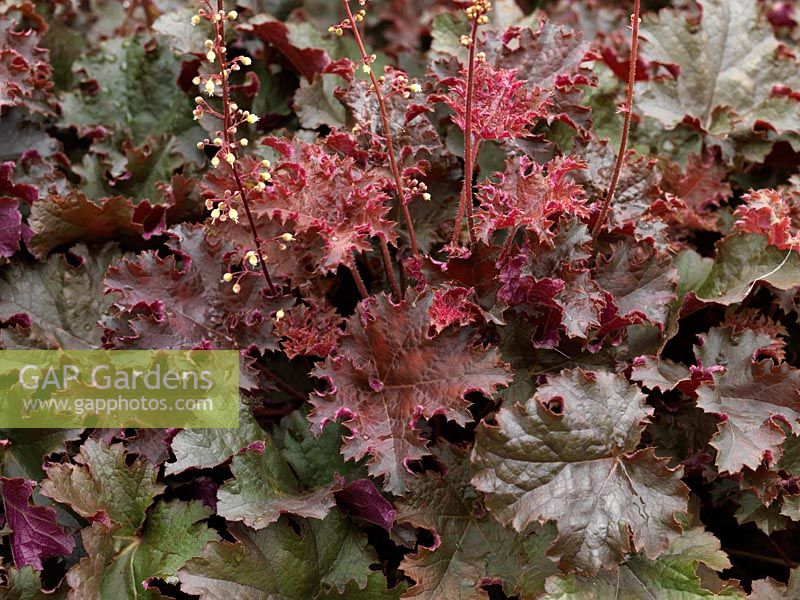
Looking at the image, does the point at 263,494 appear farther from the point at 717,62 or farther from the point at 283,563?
the point at 717,62

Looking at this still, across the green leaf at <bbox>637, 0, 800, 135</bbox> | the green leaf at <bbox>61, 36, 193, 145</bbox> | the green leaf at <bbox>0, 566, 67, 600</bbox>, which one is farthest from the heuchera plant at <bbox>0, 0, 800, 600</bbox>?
the green leaf at <bbox>61, 36, 193, 145</bbox>

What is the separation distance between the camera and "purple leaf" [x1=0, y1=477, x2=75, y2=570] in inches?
65.4

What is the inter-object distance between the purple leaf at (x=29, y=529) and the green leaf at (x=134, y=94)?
121 cm

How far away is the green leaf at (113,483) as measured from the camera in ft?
5.42

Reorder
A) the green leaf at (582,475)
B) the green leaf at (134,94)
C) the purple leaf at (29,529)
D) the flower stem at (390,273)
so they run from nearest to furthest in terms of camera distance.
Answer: the green leaf at (582,475), the purple leaf at (29,529), the flower stem at (390,273), the green leaf at (134,94)

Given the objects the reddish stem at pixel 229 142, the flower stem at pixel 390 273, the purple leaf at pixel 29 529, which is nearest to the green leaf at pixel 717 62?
the flower stem at pixel 390 273

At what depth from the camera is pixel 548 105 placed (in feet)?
6.47

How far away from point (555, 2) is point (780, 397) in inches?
89.5

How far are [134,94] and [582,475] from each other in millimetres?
1868

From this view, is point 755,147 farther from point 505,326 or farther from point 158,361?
point 158,361

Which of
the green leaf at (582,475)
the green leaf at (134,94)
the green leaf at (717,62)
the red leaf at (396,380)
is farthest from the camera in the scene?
the green leaf at (134,94)

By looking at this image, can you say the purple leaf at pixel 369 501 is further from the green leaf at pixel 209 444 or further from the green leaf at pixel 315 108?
the green leaf at pixel 315 108

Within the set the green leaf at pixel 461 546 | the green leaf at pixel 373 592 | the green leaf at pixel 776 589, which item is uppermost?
the green leaf at pixel 461 546

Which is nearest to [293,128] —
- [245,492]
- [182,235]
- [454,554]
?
[182,235]
